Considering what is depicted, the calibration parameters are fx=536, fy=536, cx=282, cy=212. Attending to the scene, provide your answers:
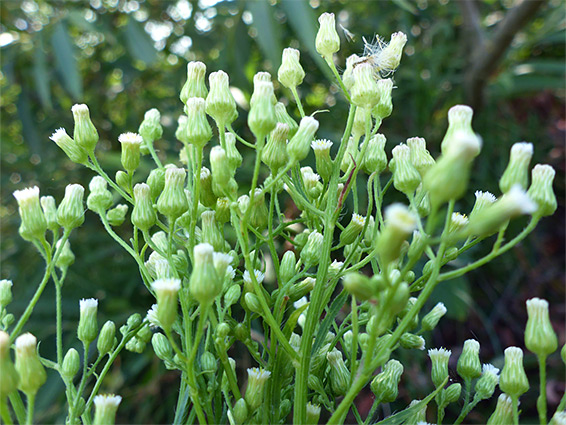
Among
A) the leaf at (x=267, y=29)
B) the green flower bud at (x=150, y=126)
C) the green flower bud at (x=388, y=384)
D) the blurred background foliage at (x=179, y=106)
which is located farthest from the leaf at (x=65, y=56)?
the green flower bud at (x=388, y=384)

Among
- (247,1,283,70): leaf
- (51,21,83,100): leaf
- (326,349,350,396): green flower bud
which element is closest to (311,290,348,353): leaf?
(326,349,350,396): green flower bud

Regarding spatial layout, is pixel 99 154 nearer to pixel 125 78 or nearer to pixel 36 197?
pixel 125 78

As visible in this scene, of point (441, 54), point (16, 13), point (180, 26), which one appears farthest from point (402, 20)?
point (16, 13)

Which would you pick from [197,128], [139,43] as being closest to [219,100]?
[197,128]

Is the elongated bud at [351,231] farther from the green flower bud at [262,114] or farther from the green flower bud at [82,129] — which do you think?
the green flower bud at [82,129]

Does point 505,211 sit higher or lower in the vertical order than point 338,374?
higher

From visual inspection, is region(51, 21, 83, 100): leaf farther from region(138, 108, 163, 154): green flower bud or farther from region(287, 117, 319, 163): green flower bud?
region(287, 117, 319, 163): green flower bud

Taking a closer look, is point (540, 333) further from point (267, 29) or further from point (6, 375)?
point (267, 29)
